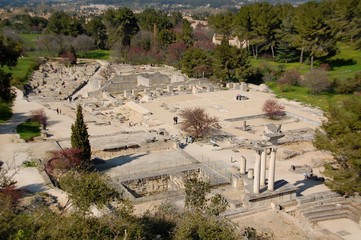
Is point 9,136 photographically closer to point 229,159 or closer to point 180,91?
point 229,159

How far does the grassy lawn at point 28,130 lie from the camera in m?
33.9

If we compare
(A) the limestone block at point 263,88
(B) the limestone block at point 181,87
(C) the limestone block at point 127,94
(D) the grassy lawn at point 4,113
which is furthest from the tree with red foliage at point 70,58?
(A) the limestone block at point 263,88

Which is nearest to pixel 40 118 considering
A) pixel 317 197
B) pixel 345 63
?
pixel 317 197

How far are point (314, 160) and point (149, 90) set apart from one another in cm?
2900

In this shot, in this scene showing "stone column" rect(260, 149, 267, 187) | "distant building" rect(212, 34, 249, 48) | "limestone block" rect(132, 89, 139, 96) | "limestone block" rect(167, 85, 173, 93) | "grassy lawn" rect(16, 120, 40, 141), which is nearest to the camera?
"stone column" rect(260, 149, 267, 187)

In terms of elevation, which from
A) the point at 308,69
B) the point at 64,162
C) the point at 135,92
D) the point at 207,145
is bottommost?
the point at 135,92

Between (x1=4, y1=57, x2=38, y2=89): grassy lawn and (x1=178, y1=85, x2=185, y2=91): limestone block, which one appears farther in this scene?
(x1=4, y1=57, x2=38, y2=89): grassy lawn

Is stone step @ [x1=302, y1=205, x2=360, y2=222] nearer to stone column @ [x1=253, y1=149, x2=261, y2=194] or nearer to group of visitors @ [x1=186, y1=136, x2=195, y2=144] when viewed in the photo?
stone column @ [x1=253, y1=149, x2=261, y2=194]

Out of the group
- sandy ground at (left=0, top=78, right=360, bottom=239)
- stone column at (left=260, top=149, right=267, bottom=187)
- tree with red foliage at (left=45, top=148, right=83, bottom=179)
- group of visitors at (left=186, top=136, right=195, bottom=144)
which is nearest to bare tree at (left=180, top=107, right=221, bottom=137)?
group of visitors at (left=186, top=136, right=195, bottom=144)

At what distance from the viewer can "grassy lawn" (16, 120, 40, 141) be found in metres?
33.9

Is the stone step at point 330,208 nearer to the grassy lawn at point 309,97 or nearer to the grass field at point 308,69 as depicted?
the grassy lawn at point 309,97

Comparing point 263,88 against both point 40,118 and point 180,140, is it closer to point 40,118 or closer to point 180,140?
point 180,140

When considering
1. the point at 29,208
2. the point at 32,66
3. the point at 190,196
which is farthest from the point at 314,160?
the point at 32,66

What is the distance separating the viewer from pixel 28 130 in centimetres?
3622
